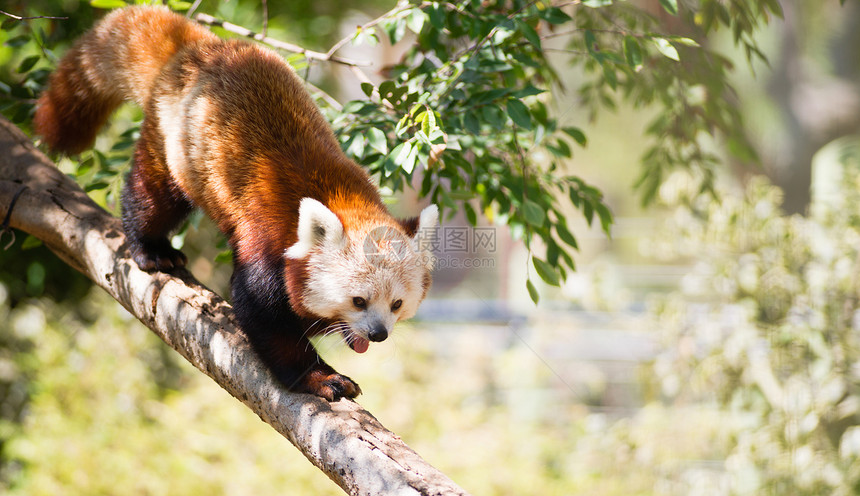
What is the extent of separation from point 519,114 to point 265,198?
729 mm

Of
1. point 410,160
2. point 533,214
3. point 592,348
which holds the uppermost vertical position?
point 533,214

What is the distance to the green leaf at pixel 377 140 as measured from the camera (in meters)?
1.95

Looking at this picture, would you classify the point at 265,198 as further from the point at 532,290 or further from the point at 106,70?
the point at 106,70

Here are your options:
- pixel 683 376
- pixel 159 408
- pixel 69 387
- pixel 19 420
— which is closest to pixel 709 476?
pixel 683 376

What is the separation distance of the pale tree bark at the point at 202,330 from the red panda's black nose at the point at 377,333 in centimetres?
18

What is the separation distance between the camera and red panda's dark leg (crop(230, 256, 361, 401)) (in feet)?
5.95

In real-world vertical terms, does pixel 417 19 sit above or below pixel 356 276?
above

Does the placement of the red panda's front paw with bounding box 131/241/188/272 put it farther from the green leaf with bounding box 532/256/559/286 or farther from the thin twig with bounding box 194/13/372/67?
the green leaf with bounding box 532/256/559/286

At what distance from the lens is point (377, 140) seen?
197 centimetres

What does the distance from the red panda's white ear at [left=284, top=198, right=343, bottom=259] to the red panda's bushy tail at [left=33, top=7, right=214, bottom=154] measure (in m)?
0.85

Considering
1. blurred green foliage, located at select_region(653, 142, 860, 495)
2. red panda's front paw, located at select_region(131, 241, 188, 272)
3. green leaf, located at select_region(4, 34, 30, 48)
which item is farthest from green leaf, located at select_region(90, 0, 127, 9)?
blurred green foliage, located at select_region(653, 142, 860, 495)

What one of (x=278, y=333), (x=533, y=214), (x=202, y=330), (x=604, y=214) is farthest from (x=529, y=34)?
(x=202, y=330)

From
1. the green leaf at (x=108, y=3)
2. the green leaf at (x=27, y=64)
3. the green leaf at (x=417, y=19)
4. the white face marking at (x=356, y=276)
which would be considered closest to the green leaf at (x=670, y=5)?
the green leaf at (x=417, y=19)

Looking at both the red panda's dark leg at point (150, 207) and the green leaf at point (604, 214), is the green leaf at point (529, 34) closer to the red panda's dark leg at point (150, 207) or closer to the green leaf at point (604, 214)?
the green leaf at point (604, 214)
